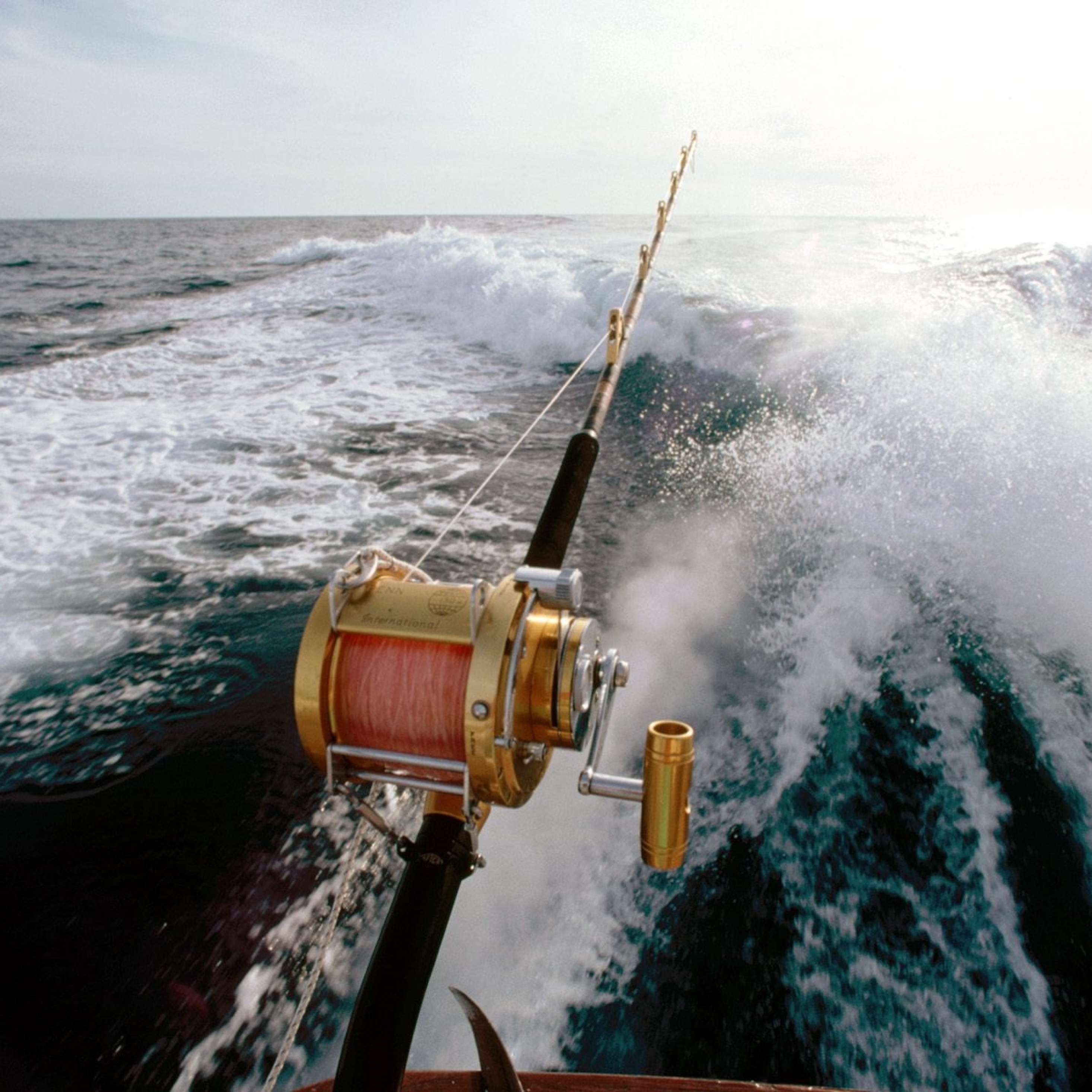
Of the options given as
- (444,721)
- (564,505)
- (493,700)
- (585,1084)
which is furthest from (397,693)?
(585,1084)

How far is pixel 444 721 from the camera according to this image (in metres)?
1.30

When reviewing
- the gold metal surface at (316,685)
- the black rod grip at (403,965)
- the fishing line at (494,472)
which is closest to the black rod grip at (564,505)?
the fishing line at (494,472)

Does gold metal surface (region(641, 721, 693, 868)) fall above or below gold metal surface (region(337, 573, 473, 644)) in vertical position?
below

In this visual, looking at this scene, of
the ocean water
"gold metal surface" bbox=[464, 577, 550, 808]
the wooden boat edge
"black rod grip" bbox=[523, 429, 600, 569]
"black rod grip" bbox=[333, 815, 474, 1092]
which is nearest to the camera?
"black rod grip" bbox=[333, 815, 474, 1092]

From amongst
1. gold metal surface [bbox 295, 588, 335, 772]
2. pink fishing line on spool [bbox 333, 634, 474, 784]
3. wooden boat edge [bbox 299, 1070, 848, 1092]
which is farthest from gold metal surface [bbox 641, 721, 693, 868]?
wooden boat edge [bbox 299, 1070, 848, 1092]

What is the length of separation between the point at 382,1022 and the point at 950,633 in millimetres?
2899

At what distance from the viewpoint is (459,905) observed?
7.50 feet

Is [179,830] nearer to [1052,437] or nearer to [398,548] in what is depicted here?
[398,548]

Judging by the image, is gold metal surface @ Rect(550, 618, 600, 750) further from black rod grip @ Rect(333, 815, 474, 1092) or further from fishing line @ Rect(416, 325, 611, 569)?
fishing line @ Rect(416, 325, 611, 569)

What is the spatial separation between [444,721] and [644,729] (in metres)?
1.77

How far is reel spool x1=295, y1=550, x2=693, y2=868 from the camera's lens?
3.81ft

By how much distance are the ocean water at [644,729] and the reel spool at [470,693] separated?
119 cm

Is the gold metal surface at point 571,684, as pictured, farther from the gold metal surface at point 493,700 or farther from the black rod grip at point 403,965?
the black rod grip at point 403,965

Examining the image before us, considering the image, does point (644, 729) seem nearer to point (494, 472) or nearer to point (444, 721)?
point (494, 472)
